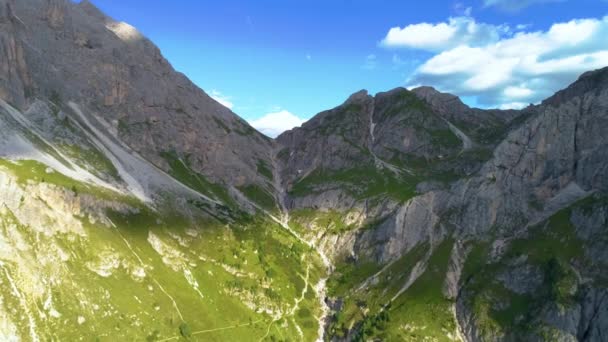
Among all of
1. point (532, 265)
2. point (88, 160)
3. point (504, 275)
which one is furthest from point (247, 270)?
point (532, 265)

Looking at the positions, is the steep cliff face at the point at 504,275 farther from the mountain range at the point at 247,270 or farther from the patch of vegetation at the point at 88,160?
the patch of vegetation at the point at 88,160

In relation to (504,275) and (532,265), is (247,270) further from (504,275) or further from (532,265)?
(532,265)

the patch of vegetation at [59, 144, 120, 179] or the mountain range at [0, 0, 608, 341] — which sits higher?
the patch of vegetation at [59, 144, 120, 179]

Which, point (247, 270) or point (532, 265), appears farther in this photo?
point (247, 270)

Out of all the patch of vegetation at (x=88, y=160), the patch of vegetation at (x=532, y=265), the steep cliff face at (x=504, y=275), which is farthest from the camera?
the patch of vegetation at (x=88, y=160)

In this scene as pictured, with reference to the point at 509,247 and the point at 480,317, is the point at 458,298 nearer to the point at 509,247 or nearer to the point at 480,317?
the point at 480,317

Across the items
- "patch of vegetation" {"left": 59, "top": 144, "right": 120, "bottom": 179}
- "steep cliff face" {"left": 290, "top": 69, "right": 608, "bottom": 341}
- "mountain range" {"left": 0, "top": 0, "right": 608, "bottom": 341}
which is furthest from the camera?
"patch of vegetation" {"left": 59, "top": 144, "right": 120, "bottom": 179}

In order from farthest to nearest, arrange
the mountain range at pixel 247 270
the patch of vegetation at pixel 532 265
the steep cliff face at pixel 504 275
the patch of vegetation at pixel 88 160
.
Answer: the patch of vegetation at pixel 88 160, the patch of vegetation at pixel 532 265, the steep cliff face at pixel 504 275, the mountain range at pixel 247 270

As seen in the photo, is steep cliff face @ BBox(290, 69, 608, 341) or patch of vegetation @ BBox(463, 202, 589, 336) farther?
patch of vegetation @ BBox(463, 202, 589, 336)

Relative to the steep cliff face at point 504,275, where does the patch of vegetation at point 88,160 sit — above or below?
above

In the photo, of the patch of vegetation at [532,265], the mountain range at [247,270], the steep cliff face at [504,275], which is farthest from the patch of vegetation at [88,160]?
the patch of vegetation at [532,265]

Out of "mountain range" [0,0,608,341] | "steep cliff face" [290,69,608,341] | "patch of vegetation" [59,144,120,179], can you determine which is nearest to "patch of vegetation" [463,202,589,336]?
"steep cliff face" [290,69,608,341]

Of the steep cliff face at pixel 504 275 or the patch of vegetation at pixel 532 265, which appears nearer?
the steep cliff face at pixel 504 275

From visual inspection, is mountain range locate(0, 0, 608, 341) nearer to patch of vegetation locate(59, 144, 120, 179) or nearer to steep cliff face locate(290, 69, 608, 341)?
steep cliff face locate(290, 69, 608, 341)
